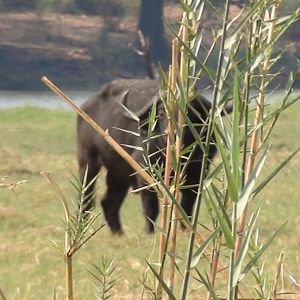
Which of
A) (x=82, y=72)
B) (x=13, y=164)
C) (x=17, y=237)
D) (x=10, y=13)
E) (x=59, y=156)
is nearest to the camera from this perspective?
(x=17, y=237)

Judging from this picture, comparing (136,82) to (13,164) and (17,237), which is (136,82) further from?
(13,164)

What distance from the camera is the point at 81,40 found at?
95.0ft

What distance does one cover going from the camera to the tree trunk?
79.0ft

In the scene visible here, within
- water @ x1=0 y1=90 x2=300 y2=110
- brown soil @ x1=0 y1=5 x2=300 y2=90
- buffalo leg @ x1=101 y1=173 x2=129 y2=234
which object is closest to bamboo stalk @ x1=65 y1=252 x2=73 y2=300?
buffalo leg @ x1=101 y1=173 x2=129 y2=234

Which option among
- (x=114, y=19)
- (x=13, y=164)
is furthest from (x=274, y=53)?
(x=114, y=19)

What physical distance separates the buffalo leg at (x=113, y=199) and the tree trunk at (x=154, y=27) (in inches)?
577

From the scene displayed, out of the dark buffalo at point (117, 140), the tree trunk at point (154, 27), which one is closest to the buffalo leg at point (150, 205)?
the dark buffalo at point (117, 140)

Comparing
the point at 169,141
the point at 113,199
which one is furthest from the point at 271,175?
the point at 113,199

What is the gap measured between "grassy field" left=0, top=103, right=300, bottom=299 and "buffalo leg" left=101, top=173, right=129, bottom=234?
104mm

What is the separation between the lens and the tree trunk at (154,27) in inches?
948

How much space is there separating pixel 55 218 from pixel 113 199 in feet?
1.86

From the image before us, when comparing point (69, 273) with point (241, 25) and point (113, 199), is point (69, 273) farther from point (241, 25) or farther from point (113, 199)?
point (113, 199)

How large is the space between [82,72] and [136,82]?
18931mm

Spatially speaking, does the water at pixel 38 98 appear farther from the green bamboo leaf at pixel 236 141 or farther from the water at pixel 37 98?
the green bamboo leaf at pixel 236 141
